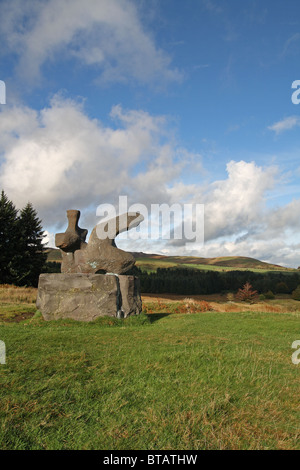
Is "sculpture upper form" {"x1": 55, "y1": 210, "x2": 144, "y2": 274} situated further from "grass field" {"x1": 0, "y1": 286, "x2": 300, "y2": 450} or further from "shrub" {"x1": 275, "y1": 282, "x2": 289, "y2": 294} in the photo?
"shrub" {"x1": 275, "y1": 282, "x2": 289, "y2": 294}

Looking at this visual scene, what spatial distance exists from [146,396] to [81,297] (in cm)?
678

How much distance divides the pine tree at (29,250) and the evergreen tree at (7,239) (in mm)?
568

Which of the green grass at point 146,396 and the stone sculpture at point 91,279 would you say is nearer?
the green grass at point 146,396

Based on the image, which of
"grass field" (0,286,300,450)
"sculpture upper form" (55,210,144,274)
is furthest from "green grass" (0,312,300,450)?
"sculpture upper form" (55,210,144,274)

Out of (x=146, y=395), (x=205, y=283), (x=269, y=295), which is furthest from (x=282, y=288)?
(x=146, y=395)

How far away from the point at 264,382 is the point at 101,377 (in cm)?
232

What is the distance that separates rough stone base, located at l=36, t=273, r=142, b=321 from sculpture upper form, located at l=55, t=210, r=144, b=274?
0.74 metres

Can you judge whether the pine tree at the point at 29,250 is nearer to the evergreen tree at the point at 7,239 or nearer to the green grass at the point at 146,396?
the evergreen tree at the point at 7,239

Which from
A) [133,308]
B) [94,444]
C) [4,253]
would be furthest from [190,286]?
[94,444]

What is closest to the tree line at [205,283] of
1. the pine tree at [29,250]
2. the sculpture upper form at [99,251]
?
the pine tree at [29,250]

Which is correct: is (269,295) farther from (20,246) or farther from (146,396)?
(146,396)

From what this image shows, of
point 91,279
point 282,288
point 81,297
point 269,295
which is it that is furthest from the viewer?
point 282,288

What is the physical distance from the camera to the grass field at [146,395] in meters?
2.69

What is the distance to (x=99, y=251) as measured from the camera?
35.7 feet
